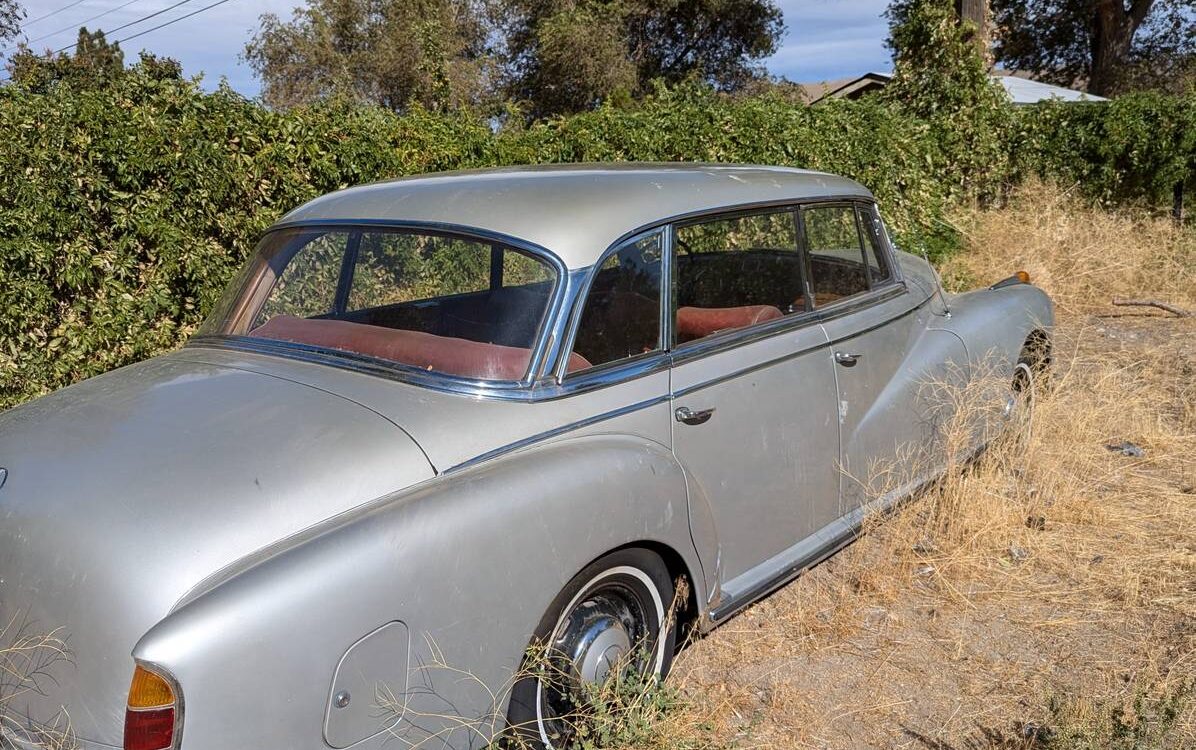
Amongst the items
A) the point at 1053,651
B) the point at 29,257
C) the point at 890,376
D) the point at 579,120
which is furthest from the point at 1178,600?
the point at 579,120

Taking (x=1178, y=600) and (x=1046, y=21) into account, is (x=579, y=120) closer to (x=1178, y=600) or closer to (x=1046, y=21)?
(x=1178, y=600)

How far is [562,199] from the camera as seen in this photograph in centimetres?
298

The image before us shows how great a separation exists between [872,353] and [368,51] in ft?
97.7

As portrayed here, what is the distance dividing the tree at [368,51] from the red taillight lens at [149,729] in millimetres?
25576

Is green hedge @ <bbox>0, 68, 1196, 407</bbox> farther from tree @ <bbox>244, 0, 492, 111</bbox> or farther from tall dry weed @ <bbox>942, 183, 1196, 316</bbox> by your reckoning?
tree @ <bbox>244, 0, 492, 111</bbox>

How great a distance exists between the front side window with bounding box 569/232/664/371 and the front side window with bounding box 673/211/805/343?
32 cm

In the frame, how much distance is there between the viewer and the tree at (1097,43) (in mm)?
29719

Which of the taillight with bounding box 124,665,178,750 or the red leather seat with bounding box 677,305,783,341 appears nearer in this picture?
the taillight with bounding box 124,665,178,750

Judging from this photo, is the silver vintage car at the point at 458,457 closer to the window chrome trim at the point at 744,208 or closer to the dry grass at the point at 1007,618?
the window chrome trim at the point at 744,208

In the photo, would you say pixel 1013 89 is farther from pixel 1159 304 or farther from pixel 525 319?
pixel 525 319

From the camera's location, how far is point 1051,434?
4711 millimetres

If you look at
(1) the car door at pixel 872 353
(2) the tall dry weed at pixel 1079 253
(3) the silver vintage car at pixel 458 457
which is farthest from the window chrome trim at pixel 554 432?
(2) the tall dry weed at pixel 1079 253

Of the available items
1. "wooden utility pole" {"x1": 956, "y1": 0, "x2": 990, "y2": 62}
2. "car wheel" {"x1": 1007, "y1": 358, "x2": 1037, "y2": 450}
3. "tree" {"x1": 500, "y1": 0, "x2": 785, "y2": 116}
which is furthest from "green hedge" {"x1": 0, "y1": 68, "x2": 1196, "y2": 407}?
"tree" {"x1": 500, "y1": 0, "x2": 785, "y2": 116}

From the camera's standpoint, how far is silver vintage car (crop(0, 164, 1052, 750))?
1.95 meters
